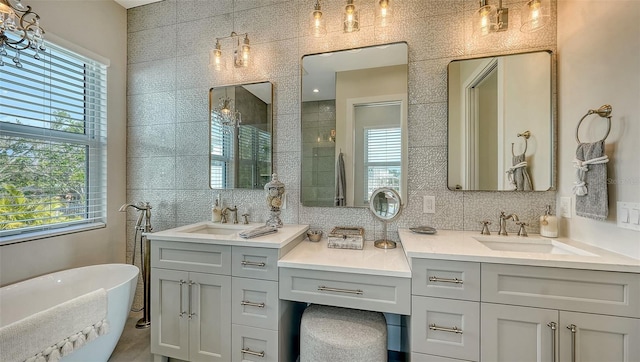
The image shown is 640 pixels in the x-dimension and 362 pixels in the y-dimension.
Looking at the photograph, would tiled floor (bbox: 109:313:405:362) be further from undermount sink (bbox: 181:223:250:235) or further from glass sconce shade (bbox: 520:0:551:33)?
glass sconce shade (bbox: 520:0:551:33)

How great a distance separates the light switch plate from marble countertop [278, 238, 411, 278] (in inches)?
39.1

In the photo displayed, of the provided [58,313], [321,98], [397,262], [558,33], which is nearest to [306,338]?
[397,262]

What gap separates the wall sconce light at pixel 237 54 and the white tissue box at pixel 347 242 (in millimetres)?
1584

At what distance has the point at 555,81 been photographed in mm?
1625

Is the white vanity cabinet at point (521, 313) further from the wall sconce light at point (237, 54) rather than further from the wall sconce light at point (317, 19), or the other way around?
the wall sconce light at point (237, 54)

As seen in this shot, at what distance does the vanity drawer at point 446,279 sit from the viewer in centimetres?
121

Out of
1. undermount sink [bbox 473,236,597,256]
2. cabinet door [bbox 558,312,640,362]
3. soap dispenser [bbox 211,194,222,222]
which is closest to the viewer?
cabinet door [bbox 558,312,640,362]

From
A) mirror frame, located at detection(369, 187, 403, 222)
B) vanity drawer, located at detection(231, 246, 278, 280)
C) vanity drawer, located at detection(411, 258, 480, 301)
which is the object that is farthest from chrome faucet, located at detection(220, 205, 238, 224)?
vanity drawer, located at detection(411, 258, 480, 301)

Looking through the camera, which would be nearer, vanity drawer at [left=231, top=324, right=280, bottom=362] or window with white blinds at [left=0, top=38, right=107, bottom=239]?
vanity drawer at [left=231, top=324, right=280, bottom=362]

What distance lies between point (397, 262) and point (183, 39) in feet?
8.74

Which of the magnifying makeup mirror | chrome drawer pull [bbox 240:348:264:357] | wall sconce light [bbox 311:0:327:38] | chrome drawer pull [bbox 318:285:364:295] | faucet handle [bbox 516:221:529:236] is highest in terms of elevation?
wall sconce light [bbox 311:0:327:38]

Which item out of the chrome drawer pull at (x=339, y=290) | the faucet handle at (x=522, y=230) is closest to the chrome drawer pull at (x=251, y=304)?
the chrome drawer pull at (x=339, y=290)

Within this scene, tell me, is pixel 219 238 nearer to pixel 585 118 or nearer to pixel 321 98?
pixel 321 98

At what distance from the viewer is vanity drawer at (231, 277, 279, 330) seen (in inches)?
58.1
